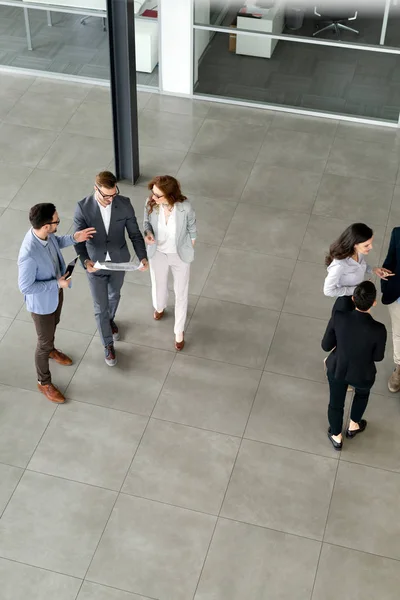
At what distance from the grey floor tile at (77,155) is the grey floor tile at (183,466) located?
141 inches

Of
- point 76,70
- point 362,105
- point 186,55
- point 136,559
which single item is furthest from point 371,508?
point 76,70

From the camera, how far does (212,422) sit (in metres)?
6.08

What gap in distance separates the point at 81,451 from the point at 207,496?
39.5 inches

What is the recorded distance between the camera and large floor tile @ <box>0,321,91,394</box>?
21.0 feet

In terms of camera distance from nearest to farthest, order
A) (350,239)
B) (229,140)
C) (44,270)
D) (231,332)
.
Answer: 1. (350,239)
2. (44,270)
3. (231,332)
4. (229,140)

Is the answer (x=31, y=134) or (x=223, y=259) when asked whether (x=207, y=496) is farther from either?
(x=31, y=134)

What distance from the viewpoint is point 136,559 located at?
17.2 feet

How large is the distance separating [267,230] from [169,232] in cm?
219

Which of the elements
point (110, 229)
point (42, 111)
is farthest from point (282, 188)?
point (42, 111)

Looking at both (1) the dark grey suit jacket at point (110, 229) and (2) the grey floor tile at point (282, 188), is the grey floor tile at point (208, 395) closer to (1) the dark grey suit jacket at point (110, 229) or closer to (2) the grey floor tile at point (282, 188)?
(1) the dark grey suit jacket at point (110, 229)

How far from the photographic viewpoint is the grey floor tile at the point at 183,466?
221 inches

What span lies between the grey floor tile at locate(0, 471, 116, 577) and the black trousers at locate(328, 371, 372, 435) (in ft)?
5.46

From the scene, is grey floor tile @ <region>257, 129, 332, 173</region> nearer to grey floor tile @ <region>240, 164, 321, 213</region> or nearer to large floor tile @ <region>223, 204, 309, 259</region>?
grey floor tile @ <region>240, 164, 321, 213</region>

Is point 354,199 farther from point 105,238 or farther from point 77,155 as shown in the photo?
point 105,238
